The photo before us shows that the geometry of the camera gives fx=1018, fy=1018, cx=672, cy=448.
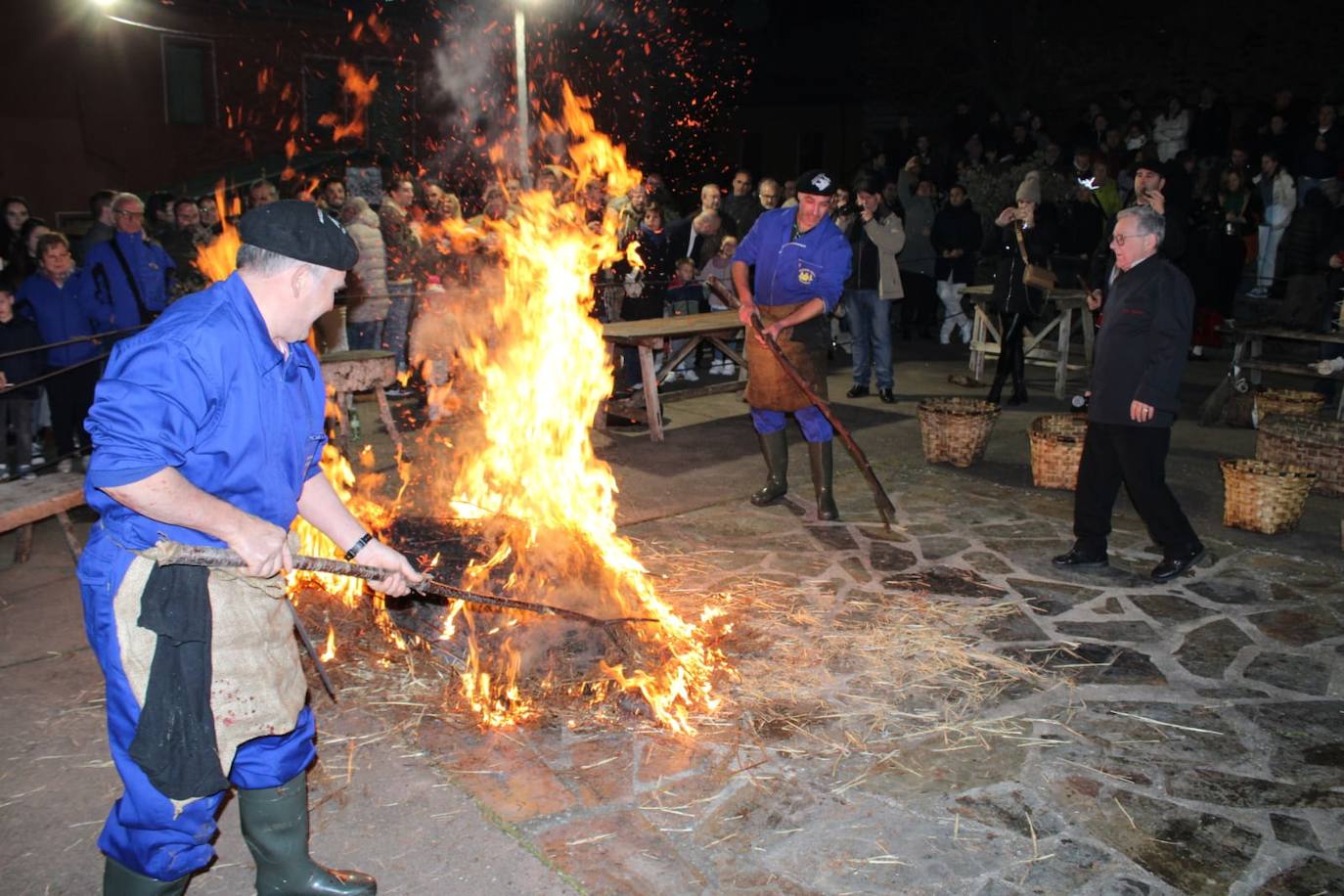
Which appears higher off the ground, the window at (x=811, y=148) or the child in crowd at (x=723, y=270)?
the window at (x=811, y=148)

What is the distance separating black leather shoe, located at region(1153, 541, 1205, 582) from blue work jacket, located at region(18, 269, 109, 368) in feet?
27.6

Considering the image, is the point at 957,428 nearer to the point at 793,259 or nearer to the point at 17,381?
the point at 793,259

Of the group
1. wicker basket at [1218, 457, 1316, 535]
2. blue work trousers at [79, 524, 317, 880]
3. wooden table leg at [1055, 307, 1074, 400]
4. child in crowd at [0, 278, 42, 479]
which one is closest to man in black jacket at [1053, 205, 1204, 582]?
wicker basket at [1218, 457, 1316, 535]

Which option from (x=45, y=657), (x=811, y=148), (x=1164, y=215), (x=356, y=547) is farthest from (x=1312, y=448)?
(x=811, y=148)

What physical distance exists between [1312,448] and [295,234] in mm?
8168

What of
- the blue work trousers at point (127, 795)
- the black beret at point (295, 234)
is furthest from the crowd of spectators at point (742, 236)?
the black beret at point (295, 234)

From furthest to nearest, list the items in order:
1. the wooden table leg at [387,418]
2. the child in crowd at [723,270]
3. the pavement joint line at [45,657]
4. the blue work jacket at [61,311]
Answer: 1. the child in crowd at [723,270]
2. the wooden table leg at [387,418]
3. the blue work jacket at [61,311]
4. the pavement joint line at [45,657]

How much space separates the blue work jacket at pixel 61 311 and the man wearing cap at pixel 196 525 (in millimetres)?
6733

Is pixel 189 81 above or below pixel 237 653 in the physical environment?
above

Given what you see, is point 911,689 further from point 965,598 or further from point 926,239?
point 926,239

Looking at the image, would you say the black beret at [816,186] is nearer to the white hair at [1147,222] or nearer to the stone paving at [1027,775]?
the white hair at [1147,222]

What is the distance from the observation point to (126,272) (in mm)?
8961

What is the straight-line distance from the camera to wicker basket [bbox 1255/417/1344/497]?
26.5 feet

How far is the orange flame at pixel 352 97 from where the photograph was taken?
84.6 feet
